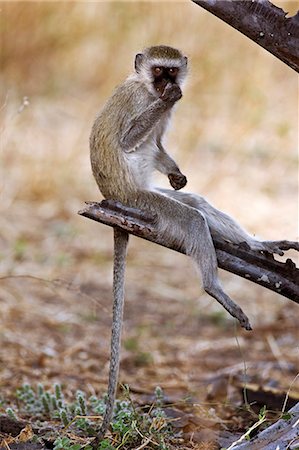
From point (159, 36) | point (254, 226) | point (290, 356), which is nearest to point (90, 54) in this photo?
point (159, 36)

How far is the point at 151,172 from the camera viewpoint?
4605 mm

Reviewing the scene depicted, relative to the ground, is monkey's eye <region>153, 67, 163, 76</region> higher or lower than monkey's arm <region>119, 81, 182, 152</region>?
higher

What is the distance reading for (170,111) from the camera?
4.76 m

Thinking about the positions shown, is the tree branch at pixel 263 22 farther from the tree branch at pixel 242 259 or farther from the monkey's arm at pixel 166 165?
the monkey's arm at pixel 166 165

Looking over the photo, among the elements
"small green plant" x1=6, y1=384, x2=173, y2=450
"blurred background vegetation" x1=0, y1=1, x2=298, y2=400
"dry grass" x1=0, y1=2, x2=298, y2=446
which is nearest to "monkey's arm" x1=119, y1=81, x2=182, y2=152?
"small green plant" x1=6, y1=384, x2=173, y2=450

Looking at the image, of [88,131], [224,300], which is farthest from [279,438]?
[88,131]

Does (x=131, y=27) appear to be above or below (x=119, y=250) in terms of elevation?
above

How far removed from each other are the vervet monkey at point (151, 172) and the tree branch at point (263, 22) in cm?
81

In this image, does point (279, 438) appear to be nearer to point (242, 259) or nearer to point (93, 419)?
point (242, 259)

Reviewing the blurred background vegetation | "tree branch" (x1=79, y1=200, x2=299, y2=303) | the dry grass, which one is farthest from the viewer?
the blurred background vegetation

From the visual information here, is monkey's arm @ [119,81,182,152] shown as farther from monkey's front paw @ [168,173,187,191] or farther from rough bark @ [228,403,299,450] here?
rough bark @ [228,403,299,450]

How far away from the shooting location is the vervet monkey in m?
4.10

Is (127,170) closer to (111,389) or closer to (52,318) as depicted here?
(111,389)

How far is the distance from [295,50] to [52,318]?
12.3ft
